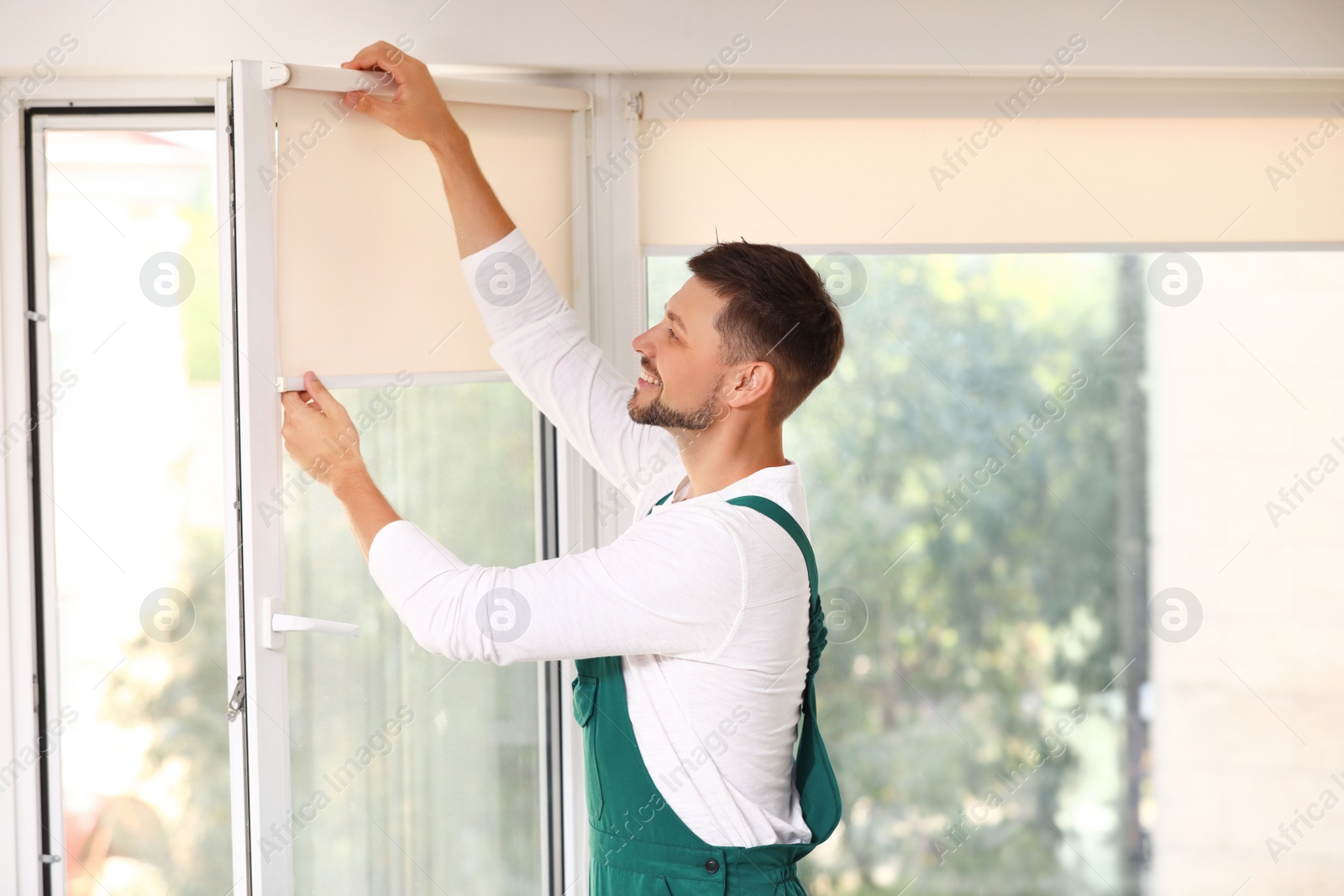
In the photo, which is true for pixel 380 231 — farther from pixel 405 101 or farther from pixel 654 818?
pixel 654 818

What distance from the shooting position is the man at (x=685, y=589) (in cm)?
130

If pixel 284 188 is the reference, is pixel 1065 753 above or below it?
below

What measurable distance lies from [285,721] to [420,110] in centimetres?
92

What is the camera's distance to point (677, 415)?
56.7 inches

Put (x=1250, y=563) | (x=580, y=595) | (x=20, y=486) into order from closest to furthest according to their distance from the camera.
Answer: (x=580, y=595) < (x=20, y=486) < (x=1250, y=563)

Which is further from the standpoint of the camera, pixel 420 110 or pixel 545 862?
pixel 545 862

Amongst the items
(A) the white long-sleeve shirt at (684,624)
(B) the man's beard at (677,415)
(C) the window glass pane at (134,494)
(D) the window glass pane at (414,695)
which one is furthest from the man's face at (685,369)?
(C) the window glass pane at (134,494)

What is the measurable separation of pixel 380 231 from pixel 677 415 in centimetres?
56

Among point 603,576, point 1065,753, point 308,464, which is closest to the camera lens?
point 603,576

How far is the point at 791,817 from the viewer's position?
148cm

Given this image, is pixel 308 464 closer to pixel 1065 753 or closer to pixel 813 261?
pixel 813 261

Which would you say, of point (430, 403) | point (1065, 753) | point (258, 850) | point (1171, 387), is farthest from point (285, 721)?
point (1171, 387)

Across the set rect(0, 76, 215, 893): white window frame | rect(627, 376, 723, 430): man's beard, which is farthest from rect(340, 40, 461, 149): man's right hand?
rect(627, 376, 723, 430): man's beard

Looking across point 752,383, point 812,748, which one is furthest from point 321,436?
point 812,748
